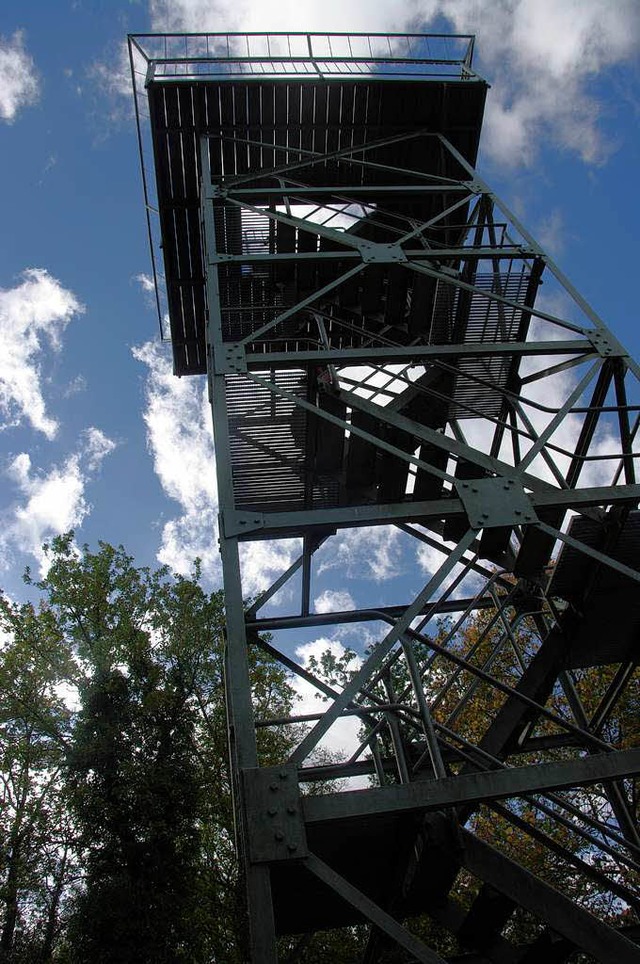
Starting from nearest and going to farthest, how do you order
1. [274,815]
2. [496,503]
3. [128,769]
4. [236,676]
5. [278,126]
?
[274,815] → [236,676] → [496,503] → [278,126] → [128,769]

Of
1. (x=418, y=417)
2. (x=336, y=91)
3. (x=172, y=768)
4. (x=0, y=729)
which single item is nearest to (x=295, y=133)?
(x=336, y=91)

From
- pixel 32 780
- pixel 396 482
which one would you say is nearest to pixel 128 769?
pixel 32 780

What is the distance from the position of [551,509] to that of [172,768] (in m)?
13.1

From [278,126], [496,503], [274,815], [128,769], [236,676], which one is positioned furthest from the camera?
[128,769]

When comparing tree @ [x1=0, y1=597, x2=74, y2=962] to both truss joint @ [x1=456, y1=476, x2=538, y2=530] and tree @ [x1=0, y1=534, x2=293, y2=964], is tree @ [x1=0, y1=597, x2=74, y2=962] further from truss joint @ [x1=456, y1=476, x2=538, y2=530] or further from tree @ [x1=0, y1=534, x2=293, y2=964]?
truss joint @ [x1=456, y1=476, x2=538, y2=530]

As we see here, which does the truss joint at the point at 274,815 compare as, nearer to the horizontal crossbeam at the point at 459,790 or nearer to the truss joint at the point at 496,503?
the horizontal crossbeam at the point at 459,790

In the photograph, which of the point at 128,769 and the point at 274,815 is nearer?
the point at 274,815

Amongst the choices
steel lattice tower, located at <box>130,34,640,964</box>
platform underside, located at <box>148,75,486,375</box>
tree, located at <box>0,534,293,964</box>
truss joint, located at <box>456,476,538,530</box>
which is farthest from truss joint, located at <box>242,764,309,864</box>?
tree, located at <box>0,534,293,964</box>

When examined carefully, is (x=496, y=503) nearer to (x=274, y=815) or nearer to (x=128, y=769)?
(x=274, y=815)

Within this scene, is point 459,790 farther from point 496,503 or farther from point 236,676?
point 496,503

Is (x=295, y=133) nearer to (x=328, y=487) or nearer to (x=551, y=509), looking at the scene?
(x=328, y=487)

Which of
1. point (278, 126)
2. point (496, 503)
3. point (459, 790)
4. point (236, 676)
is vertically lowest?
point (459, 790)

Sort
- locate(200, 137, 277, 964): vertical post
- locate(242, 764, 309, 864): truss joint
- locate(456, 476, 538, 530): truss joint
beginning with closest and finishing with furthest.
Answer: locate(200, 137, 277, 964): vertical post < locate(242, 764, 309, 864): truss joint < locate(456, 476, 538, 530): truss joint

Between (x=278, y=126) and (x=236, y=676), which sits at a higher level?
(x=278, y=126)
